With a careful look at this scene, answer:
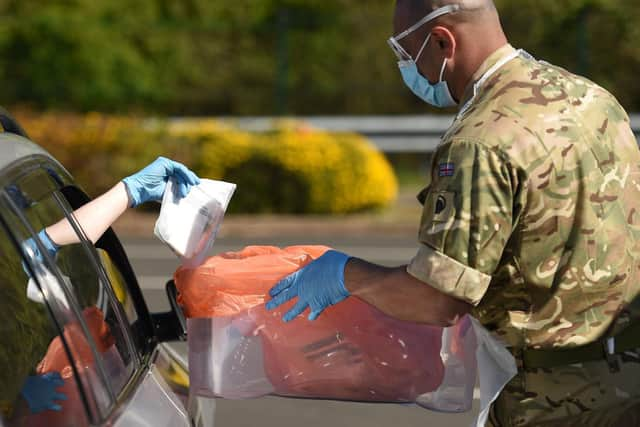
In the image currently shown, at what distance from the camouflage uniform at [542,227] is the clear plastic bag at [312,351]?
0.24 metres

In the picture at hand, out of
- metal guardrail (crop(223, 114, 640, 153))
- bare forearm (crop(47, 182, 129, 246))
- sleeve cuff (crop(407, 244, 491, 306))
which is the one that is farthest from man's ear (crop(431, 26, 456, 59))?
metal guardrail (crop(223, 114, 640, 153))

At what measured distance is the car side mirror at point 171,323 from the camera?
2935mm

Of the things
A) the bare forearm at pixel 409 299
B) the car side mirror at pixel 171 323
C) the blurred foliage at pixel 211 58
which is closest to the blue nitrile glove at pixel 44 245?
the car side mirror at pixel 171 323

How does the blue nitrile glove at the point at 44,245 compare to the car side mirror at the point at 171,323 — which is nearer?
the blue nitrile glove at the point at 44,245

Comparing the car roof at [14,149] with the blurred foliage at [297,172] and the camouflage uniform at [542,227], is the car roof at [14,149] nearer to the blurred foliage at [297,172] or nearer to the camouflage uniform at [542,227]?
the camouflage uniform at [542,227]

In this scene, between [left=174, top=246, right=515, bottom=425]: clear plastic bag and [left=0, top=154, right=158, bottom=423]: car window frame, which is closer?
[left=0, top=154, right=158, bottom=423]: car window frame

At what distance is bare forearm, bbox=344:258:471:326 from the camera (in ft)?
7.78

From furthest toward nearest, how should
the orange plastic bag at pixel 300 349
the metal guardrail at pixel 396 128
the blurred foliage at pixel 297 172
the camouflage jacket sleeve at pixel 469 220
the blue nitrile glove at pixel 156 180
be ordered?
the metal guardrail at pixel 396 128
the blurred foliage at pixel 297 172
the blue nitrile glove at pixel 156 180
the orange plastic bag at pixel 300 349
the camouflage jacket sleeve at pixel 469 220

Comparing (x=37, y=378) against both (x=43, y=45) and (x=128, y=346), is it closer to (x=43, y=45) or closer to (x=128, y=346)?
(x=128, y=346)

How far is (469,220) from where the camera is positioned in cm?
227

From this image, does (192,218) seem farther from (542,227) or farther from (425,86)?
(542,227)

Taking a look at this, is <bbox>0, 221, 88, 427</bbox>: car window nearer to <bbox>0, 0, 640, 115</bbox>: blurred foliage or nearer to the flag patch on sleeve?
the flag patch on sleeve

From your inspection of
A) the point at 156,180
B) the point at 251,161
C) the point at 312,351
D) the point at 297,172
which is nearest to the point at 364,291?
the point at 312,351

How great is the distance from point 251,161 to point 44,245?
38.7ft
